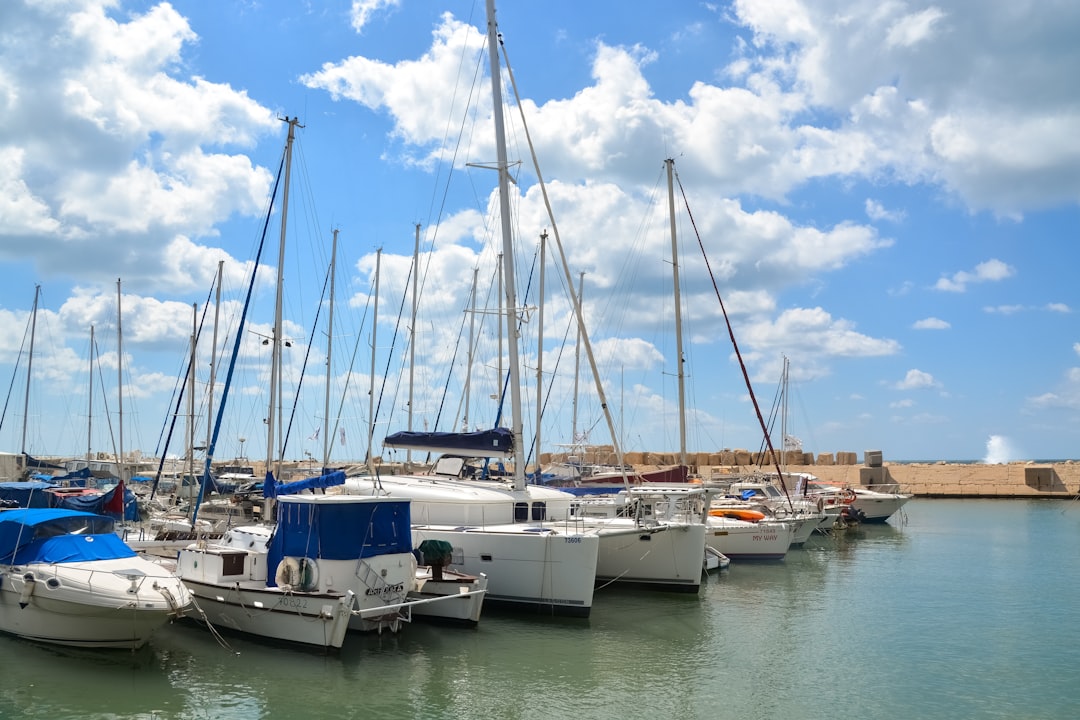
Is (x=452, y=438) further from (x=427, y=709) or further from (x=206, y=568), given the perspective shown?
(x=427, y=709)

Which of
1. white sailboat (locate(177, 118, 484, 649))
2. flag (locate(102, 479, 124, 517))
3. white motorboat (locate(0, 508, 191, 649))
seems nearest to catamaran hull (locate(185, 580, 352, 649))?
white sailboat (locate(177, 118, 484, 649))

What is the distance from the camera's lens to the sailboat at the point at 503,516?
21.0 m

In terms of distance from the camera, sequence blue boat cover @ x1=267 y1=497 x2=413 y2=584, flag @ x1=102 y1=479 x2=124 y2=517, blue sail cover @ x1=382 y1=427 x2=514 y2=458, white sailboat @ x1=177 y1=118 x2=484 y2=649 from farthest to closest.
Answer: flag @ x1=102 y1=479 x2=124 y2=517, blue sail cover @ x1=382 y1=427 x2=514 y2=458, blue boat cover @ x1=267 y1=497 x2=413 y2=584, white sailboat @ x1=177 y1=118 x2=484 y2=649

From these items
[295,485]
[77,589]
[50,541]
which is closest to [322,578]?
[77,589]

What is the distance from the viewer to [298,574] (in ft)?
59.2

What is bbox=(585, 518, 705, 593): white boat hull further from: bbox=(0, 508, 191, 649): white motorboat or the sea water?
bbox=(0, 508, 191, 649): white motorboat

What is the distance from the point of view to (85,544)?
60.2ft

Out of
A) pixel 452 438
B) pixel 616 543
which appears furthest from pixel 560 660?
pixel 452 438

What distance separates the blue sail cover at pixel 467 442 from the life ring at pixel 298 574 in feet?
25.7

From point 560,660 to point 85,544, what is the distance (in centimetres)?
1030

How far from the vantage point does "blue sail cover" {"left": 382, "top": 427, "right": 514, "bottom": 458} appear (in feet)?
81.4

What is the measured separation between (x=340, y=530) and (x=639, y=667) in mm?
6701

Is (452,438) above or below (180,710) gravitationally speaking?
above

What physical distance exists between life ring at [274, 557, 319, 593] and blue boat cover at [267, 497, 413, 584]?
15 cm
